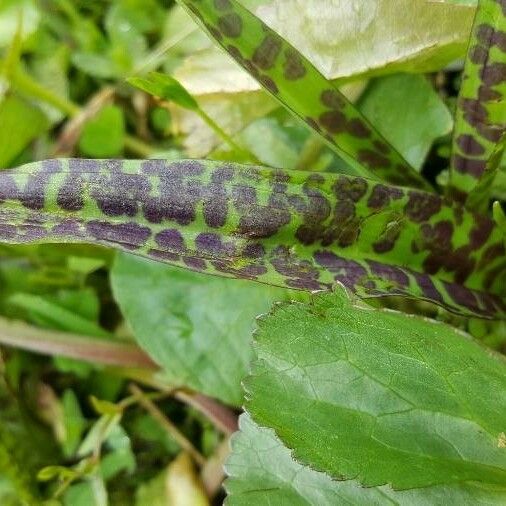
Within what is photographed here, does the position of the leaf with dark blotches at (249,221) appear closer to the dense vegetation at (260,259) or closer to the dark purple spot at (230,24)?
the dense vegetation at (260,259)

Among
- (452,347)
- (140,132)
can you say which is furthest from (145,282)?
(452,347)

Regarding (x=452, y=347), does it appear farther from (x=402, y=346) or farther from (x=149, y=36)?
(x=149, y=36)

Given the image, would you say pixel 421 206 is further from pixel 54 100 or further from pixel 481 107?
pixel 54 100

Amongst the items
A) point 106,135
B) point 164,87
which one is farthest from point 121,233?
point 106,135

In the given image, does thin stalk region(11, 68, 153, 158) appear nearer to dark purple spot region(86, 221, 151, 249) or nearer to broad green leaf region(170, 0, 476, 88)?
broad green leaf region(170, 0, 476, 88)

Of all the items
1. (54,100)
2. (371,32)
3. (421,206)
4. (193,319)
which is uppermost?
(371,32)

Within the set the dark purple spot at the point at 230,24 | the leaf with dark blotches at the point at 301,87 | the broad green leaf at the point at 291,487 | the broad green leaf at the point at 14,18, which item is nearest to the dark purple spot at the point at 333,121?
the leaf with dark blotches at the point at 301,87

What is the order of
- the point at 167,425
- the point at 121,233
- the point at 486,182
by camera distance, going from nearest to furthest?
the point at 121,233, the point at 486,182, the point at 167,425

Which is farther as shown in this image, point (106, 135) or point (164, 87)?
point (106, 135)
